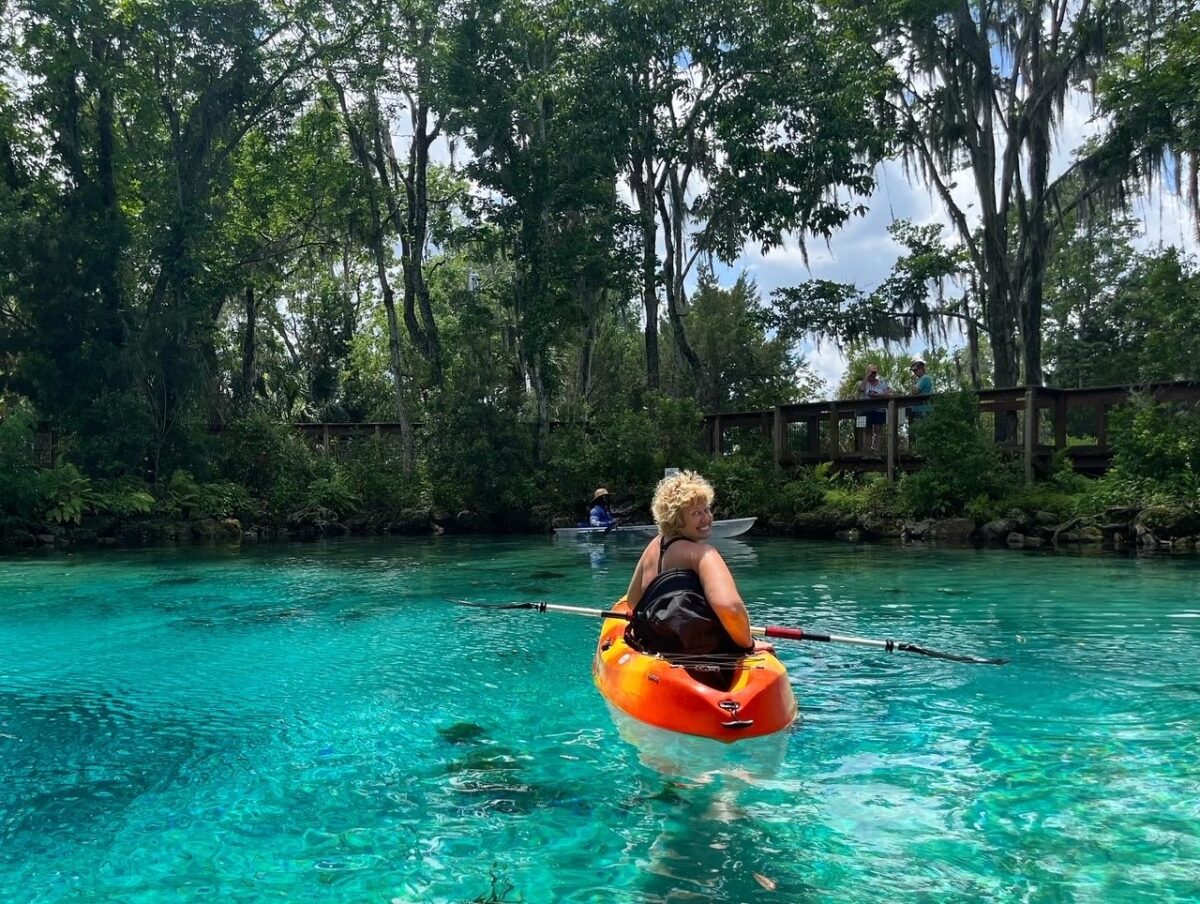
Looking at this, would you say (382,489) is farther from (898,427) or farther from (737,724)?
(737,724)

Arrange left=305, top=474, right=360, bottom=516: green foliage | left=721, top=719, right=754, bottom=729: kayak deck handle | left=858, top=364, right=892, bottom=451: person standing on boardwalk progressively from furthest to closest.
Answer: left=305, top=474, right=360, bottom=516: green foliage, left=858, top=364, right=892, bottom=451: person standing on boardwalk, left=721, top=719, right=754, bottom=729: kayak deck handle

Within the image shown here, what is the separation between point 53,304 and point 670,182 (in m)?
17.9

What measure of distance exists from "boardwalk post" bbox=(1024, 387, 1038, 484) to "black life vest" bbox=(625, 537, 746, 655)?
16513mm

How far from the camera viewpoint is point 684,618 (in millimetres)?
5645

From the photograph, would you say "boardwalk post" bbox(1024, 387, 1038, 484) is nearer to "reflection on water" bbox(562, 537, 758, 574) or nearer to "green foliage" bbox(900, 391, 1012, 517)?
"green foliage" bbox(900, 391, 1012, 517)

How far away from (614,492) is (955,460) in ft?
29.1

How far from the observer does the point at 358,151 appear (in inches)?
1137

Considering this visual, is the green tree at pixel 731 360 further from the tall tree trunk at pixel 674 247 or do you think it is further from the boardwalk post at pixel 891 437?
the boardwalk post at pixel 891 437

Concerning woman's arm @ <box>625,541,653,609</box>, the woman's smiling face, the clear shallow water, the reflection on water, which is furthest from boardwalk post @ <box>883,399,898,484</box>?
the woman's smiling face

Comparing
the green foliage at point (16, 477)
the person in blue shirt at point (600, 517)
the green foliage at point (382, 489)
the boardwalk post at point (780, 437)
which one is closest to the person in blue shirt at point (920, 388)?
the boardwalk post at point (780, 437)

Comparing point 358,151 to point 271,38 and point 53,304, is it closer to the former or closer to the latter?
point 271,38

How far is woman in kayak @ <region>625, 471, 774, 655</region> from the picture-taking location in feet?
18.1

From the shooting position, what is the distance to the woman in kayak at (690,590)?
18.1 feet

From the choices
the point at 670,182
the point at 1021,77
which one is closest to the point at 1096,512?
the point at 1021,77
